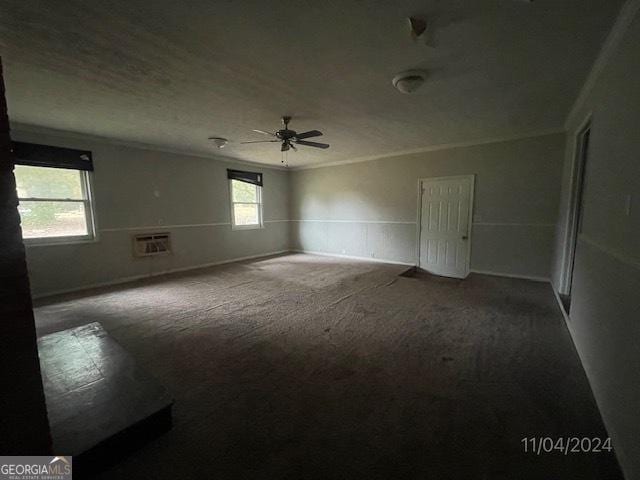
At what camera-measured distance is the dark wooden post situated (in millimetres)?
952

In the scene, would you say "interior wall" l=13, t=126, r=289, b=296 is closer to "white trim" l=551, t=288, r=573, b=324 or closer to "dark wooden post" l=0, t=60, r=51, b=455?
"dark wooden post" l=0, t=60, r=51, b=455

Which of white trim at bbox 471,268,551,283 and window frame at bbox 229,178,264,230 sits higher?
window frame at bbox 229,178,264,230

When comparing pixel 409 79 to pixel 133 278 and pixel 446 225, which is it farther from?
pixel 133 278

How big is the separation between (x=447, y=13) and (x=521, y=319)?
3.12 m

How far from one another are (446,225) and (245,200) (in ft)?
15.8

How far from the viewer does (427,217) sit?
5523mm

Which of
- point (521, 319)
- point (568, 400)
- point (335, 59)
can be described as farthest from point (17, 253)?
point (521, 319)

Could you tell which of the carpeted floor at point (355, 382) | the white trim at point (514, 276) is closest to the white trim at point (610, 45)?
the carpeted floor at point (355, 382)

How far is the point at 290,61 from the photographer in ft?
7.29

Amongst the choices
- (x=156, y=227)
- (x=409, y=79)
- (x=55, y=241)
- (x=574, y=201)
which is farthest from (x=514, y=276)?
(x=55, y=241)

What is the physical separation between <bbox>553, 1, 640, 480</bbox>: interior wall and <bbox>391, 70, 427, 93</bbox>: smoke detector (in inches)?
50.7

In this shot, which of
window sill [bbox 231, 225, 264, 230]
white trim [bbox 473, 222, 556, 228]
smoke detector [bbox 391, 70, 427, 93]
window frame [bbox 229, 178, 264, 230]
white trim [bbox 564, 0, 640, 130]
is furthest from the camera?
window sill [bbox 231, 225, 264, 230]

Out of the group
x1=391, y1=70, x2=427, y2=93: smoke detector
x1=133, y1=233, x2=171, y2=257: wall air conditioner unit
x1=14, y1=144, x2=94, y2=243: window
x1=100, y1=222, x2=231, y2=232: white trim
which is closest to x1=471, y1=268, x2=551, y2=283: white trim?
x1=391, y1=70, x2=427, y2=93: smoke detector

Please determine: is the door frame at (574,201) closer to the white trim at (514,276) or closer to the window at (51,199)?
the white trim at (514,276)
